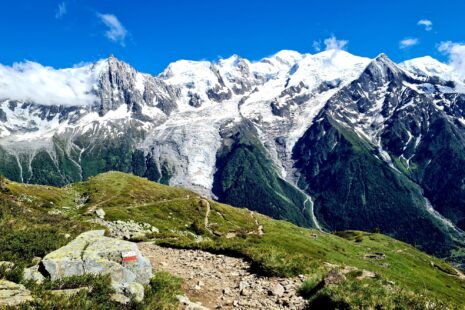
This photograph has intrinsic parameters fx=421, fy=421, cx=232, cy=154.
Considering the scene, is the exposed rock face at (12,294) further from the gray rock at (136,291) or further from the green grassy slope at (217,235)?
the green grassy slope at (217,235)

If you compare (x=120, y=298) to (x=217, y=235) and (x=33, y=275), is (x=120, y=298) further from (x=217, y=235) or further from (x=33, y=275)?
(x=217, y=235)

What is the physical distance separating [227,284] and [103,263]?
8120 millimetres

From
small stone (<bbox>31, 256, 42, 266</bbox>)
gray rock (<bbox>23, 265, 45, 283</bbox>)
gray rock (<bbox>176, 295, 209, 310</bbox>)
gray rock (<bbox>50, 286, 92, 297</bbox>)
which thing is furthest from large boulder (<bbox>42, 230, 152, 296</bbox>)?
gray rock (<bbox>176, 295, 209, 310</bbox>)

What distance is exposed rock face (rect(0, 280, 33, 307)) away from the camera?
1633 centimetres

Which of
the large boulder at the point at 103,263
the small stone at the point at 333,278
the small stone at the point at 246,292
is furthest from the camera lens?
the small stone at the point at 246,292

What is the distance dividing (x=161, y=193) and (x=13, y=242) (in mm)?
131810

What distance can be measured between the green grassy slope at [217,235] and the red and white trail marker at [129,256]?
609cm

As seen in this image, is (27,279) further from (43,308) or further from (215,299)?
(215,299)

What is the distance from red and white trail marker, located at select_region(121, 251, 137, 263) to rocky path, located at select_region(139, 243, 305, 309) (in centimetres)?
379

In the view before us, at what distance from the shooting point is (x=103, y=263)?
875 inches

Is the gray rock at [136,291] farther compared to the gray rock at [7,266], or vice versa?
the gray rock at [7,266]

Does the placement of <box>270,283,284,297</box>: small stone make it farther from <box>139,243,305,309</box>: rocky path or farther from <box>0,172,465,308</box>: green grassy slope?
<box>0,172,465,308</box>: green grassy slope

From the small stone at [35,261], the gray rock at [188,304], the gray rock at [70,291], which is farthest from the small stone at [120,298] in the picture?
the small stone at [35,261]

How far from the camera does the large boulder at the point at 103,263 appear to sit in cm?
2131
